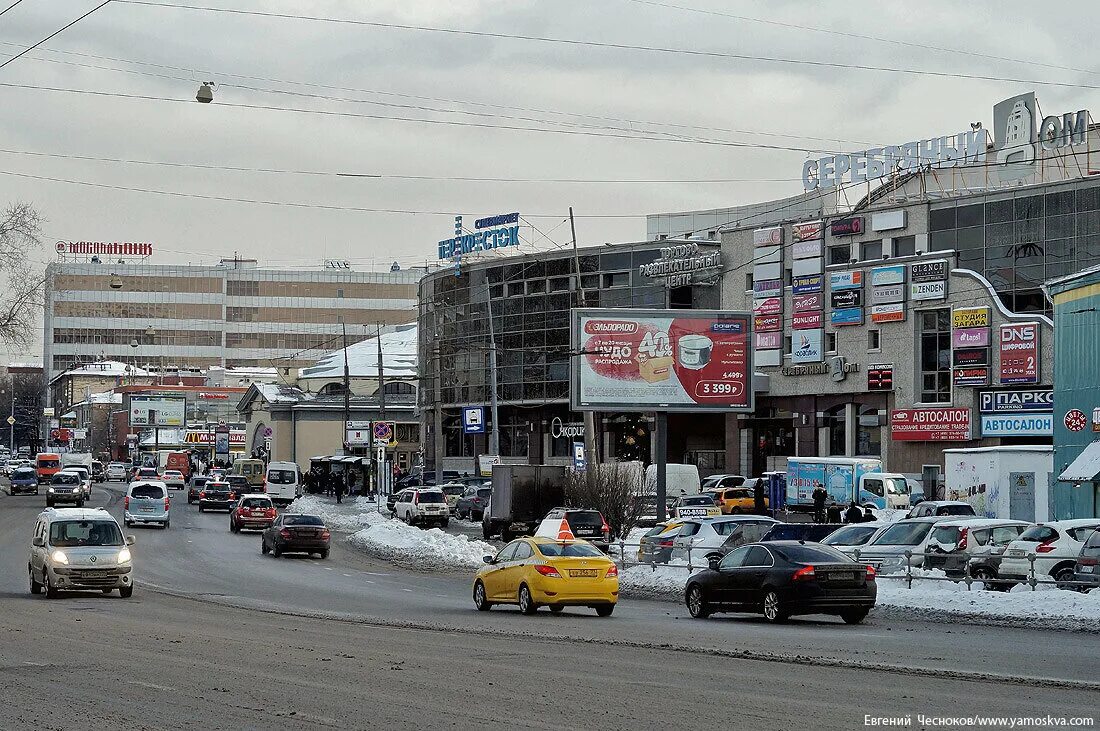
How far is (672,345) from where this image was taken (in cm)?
4853

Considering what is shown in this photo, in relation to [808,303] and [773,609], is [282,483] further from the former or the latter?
[773,609]

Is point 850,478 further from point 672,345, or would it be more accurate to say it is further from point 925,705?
point 925,705

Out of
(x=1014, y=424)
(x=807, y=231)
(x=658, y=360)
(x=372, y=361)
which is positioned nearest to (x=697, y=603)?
(x=658, y=360)

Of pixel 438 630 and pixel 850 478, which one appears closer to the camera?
pixel 438 630

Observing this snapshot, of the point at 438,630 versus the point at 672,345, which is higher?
the point at 672,345

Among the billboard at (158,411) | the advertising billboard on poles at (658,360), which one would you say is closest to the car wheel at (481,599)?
the advertising billboard on poles at (658,360)

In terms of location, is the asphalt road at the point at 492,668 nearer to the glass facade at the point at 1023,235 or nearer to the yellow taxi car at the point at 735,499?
the yellow taxi car at the point at 735,499

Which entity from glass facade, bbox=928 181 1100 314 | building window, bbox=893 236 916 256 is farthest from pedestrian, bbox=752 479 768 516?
building window, bbox=893 236 916 256

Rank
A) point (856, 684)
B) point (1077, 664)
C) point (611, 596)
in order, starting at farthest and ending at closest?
point (611, 596) → point (1077, 664) → point (856, 684)

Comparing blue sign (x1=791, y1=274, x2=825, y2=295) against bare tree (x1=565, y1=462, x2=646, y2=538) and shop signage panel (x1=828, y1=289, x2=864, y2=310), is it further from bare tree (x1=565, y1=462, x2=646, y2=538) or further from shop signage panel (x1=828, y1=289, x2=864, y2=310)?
bare tree (x1=565, y1=462, x2=646, y2=538)

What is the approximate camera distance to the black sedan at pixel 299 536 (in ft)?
144

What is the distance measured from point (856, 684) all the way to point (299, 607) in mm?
15066

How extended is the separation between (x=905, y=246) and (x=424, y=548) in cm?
4667

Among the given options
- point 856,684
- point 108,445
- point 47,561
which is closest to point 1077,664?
point 856,684
